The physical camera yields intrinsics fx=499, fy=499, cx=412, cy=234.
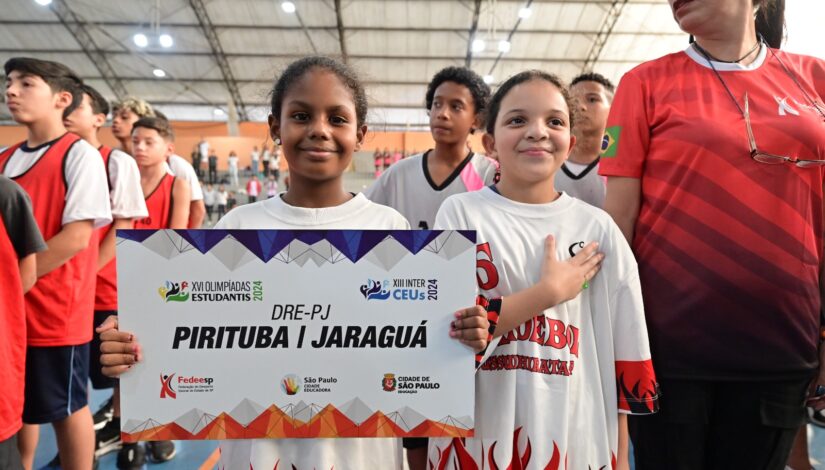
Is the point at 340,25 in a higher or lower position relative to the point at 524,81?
higher

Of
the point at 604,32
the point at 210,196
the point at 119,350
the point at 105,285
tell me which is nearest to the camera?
the point at 119,350

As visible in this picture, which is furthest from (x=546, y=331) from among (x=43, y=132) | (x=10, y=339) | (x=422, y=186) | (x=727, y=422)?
(x=43, y=132)

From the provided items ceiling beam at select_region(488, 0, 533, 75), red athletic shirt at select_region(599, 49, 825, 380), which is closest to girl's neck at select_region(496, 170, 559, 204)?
red athletic shirt at select_region(599, 49, 825, 380)

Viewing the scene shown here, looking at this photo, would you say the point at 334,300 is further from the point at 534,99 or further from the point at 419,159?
the point at 419,159

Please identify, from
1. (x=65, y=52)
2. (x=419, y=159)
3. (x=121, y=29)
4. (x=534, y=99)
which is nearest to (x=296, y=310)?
(x=534, y=99)

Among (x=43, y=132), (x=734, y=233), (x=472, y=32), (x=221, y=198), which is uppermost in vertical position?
(x=472, y=32)

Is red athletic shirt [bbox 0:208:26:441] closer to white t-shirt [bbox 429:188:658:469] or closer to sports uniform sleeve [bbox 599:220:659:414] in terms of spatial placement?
white t-shirt [bbox 429:188:658:469]

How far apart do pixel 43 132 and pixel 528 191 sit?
207 centimetres

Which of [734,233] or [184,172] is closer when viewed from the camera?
[734,233]

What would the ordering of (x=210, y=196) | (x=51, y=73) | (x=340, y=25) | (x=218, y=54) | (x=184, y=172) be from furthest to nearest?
(x=218, y=54) → (x=340, y=25) → (x=210, y=196) → (x=184, y=172) → (x=51, y=73)

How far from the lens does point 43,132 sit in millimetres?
2127

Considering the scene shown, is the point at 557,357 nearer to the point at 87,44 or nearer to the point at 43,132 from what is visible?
the point at 43,132

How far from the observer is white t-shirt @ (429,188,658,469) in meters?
1.15

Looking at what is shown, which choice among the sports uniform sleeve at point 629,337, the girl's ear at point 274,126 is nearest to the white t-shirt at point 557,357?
the sports uniform sleeve at point 629,337
